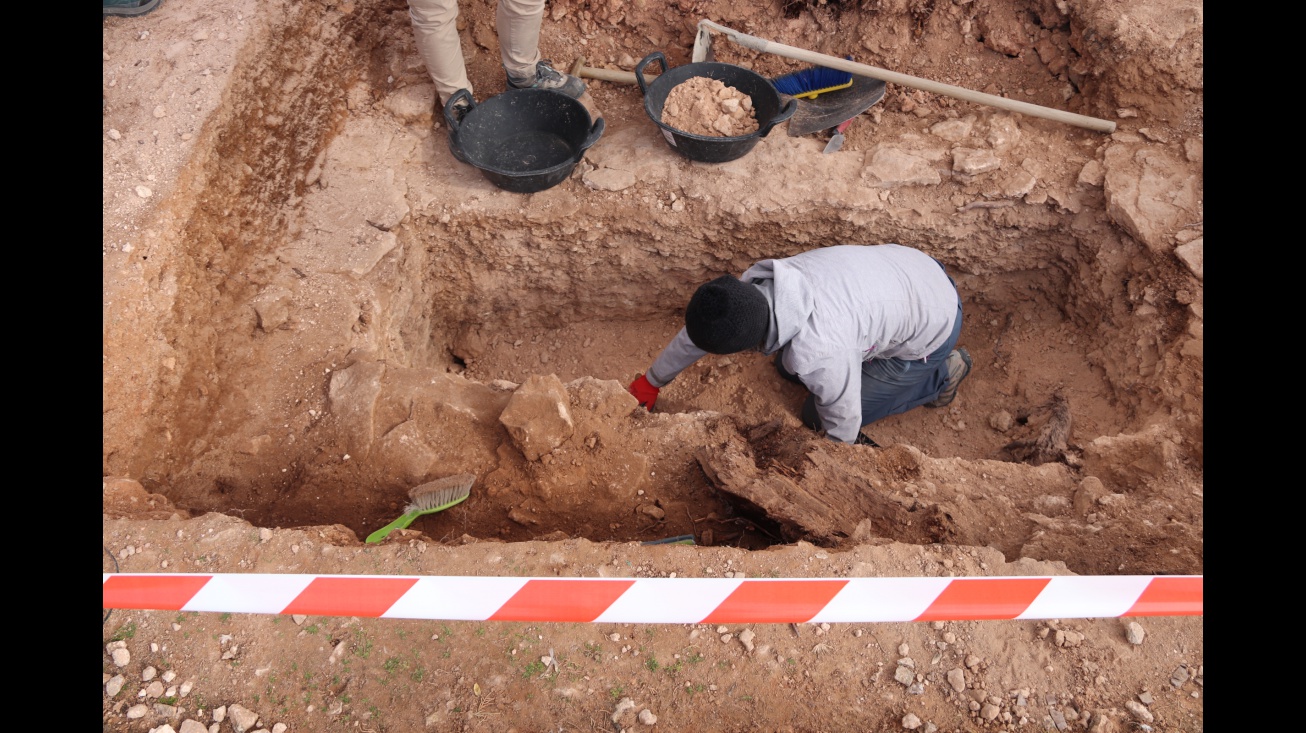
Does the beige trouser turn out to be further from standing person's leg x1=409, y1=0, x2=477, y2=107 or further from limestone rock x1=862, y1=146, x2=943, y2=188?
limestone rock x1=862, y1=146, x2=943, y2=188

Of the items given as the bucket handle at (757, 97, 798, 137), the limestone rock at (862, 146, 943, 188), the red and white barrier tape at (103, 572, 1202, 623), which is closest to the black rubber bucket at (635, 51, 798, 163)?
the bucket handle at (757, 97, 798, 137)

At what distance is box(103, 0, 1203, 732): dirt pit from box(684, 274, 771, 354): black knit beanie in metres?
0.40

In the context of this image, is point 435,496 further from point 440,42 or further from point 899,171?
point 899,171

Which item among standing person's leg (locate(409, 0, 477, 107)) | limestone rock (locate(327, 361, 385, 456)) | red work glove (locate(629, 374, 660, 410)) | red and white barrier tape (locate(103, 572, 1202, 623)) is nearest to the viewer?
red and white barrier tape (locate(103, 572, 1202, 623))

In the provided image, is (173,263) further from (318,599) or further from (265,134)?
(318,599)

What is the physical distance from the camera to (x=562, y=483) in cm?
266

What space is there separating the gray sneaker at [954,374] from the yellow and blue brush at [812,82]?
5.31 ft

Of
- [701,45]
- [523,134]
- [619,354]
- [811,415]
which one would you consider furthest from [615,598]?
[701,45]

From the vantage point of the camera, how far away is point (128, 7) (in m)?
3.28

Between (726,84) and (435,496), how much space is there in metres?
2.61

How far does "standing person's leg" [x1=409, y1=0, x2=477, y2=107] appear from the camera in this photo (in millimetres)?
3197

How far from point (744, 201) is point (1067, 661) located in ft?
8.03

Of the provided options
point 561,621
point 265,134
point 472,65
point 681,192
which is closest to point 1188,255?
point 681,192

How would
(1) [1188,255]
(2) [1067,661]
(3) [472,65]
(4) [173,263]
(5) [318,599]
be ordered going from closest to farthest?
(5) [318,599], (2) [1067,661], (4) [173,263], (1) [1188,255], (3) [472,65]
